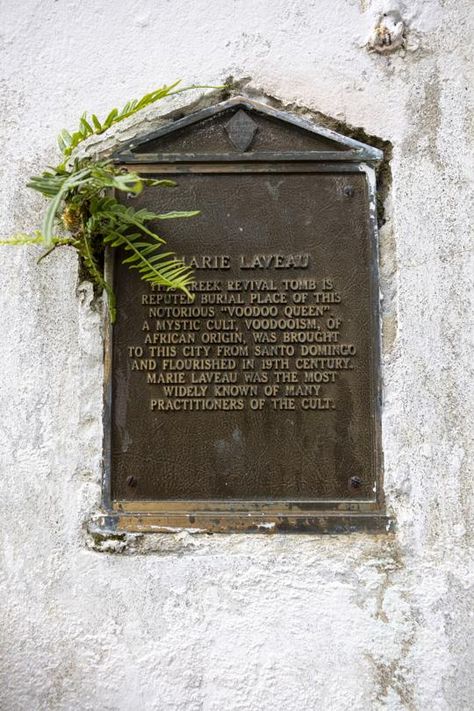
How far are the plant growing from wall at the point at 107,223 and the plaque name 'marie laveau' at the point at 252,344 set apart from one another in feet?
0.21

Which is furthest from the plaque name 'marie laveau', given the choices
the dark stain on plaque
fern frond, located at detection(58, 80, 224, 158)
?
fern frond, located at detection(58, 80, 224, 158)

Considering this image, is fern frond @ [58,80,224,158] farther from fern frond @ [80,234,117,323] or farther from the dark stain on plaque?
fern frond @ [80,234,117,323]

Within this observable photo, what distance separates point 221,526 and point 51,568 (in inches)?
20.2

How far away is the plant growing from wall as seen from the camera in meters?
1.91

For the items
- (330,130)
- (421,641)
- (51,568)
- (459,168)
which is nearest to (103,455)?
(51,568)

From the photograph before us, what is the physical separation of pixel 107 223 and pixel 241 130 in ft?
1.70

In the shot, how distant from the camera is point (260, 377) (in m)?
1.99

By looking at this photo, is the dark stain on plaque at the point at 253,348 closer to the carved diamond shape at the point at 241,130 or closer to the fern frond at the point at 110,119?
the carved diamond shape at the point at 241,130

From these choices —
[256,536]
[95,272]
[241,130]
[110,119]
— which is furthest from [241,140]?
[256,536]

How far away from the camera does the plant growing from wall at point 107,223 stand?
6.27 ft

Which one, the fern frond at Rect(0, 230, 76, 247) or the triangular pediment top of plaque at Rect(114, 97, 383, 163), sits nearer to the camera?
the fern frond at Rect(0, 230, 76, 247)

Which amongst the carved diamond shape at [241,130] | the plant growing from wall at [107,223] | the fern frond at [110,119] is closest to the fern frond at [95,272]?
the plant growing from wall at [107,223]

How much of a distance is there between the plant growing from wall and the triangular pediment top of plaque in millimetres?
100

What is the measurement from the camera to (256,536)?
1.94 metres
